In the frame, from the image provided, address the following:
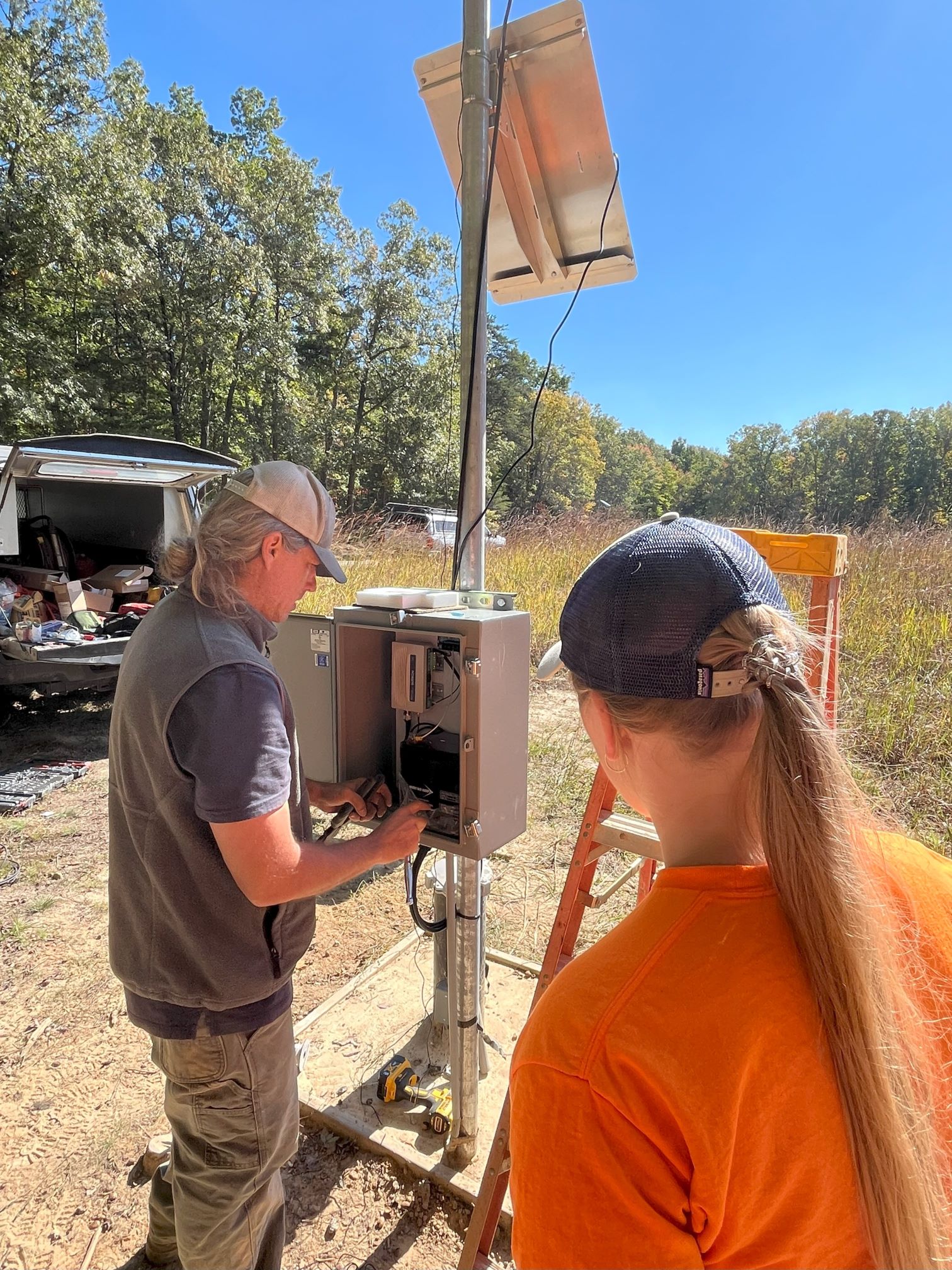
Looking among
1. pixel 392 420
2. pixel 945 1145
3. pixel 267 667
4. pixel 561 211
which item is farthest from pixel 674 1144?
pixel 392 420

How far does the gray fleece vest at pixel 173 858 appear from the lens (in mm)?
1271

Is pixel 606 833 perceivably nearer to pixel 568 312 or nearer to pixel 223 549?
pixel 223 549

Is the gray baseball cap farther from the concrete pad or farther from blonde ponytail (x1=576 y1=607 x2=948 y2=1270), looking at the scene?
the concrete pad

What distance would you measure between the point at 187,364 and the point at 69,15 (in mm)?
7997

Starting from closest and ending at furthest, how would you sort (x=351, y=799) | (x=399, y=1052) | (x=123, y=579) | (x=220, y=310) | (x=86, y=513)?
(x=351, y=799) < (x=399, y=1052) < (x=123, y=579) < (x=86, y=513) < (x=220, y=310)

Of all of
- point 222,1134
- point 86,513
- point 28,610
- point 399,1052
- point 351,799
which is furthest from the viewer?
point 86,513

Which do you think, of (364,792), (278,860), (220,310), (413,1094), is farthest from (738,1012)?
(220,310)

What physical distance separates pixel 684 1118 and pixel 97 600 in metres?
6.27

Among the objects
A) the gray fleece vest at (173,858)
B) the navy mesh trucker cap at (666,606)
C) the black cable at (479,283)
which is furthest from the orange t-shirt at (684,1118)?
the black cable at (479,283)

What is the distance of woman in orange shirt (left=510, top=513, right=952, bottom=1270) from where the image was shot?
54cm

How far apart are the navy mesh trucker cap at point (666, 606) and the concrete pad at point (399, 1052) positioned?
6.28 feet

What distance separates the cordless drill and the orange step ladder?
41cm

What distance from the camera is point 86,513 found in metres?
6.75

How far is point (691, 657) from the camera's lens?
71cm
